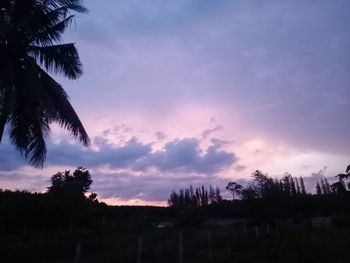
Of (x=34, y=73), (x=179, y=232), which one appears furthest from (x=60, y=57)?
(x=179, y=232)

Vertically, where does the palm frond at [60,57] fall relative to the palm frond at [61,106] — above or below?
above

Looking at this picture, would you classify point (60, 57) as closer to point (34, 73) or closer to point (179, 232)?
point (34, 73)

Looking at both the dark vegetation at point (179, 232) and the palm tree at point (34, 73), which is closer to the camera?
the palm tree at point (34, 73)

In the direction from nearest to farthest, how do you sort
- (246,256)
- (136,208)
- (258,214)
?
(246,256)
(258,214)
(136,208)

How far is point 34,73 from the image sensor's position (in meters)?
12.2

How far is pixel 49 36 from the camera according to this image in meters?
13.2

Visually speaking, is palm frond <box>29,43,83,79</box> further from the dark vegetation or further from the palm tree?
the dark vegetation

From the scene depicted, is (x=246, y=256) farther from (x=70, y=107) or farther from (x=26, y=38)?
(x=26, y=38)

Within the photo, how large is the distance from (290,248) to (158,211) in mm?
58337

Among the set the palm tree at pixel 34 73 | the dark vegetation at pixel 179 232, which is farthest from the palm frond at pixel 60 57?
the dark vegetation at pixel 179 232

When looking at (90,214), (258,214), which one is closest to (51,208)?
(90,214)

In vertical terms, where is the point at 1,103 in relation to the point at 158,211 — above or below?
below

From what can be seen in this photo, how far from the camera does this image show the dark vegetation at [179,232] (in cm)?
1438

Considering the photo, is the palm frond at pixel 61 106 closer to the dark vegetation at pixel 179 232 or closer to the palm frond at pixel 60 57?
the palm frond at pixel 60 57
